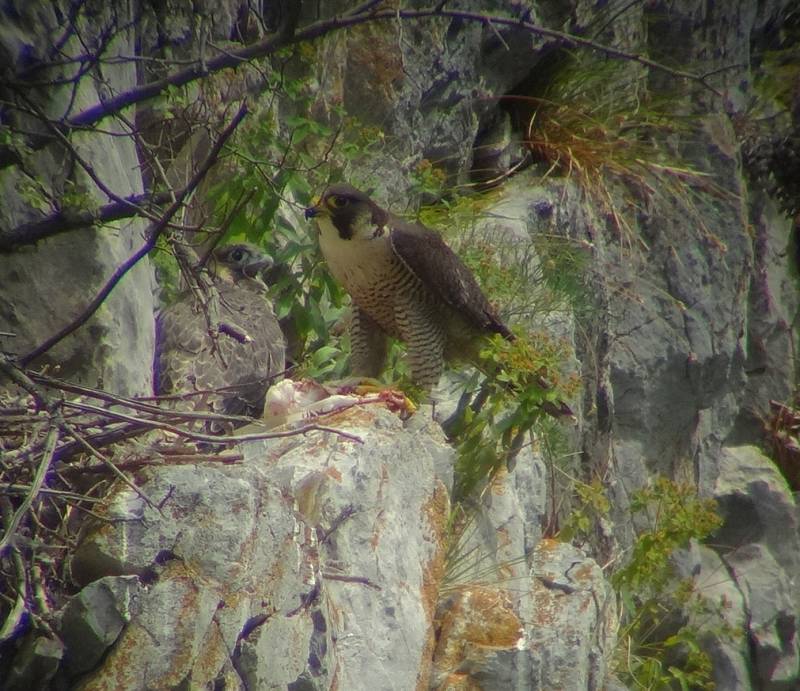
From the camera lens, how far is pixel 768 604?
789 cm

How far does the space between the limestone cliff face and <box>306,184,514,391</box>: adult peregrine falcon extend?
0.52 meters

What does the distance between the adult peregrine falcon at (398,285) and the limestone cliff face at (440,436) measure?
525 mm

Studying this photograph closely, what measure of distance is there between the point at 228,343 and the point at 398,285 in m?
0.82

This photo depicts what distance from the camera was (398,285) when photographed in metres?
4.40

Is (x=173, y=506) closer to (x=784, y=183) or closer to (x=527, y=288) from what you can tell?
(x=527, y=288)

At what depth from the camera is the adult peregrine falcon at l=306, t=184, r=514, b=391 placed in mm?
4270

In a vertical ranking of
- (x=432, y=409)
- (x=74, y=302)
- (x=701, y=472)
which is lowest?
(x=74, y=302)

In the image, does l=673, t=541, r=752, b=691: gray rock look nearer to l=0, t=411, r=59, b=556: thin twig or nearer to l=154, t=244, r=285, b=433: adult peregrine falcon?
l=154, t=244, r=285, b=433: adult peregrine falcon

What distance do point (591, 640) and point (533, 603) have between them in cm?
32

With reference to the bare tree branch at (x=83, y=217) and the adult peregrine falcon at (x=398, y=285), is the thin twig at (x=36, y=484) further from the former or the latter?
the adult peregrine falcon at (x=398, y=285)

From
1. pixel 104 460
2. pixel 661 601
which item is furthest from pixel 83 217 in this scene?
pixel 661 601

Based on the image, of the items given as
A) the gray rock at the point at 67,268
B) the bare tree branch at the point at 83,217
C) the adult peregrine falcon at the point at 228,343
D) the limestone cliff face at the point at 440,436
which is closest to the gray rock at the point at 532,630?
the limestone cliff face at the point at 440,436

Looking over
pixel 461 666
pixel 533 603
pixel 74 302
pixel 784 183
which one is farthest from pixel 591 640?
→ pixel 784 183

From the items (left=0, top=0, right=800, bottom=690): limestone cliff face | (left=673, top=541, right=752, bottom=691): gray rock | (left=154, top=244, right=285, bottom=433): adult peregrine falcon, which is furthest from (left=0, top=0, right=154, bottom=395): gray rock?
(left=673, top=541, right=752, bottom=691): gray rock
